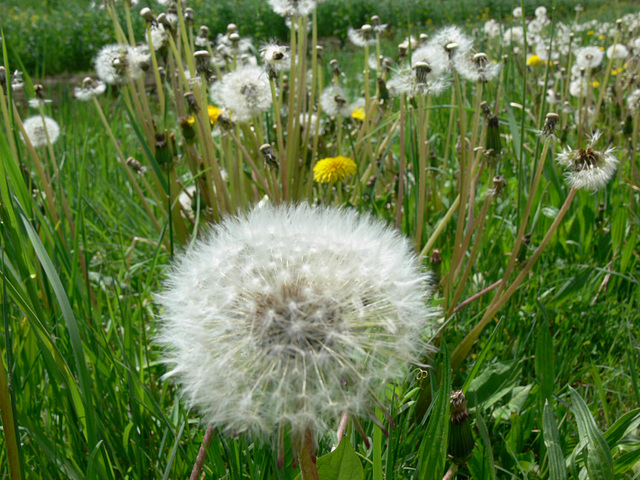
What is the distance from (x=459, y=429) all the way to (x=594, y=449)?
8.1 inches

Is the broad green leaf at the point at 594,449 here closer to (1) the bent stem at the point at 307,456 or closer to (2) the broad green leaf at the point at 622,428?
(2) the broad green leaf at the point at 622,428

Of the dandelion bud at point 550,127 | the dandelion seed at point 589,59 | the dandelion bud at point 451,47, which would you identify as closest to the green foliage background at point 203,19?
the dandelion seed at point 589,59

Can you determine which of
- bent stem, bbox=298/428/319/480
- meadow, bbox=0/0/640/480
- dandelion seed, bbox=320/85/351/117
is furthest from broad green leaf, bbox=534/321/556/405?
dandelion seed, bbox=320/85/351/117

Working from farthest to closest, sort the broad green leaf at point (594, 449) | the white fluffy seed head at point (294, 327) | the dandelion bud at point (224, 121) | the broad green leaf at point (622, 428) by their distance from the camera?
1. the dandelion bud at point (224, 121)
2. the broad green leaf at point (622, 428)
3. the broad green leaf at point (594, 449)
4. the white fluffy seed head at point (294, 327)

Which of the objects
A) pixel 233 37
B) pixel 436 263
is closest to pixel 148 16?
pixel 233 37

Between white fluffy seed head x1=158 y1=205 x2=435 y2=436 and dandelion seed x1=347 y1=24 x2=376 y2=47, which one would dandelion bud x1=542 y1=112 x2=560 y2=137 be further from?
dandelion seed x1=347 y1=24 x2=376 y2=47

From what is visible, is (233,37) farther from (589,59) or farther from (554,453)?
(589,59)

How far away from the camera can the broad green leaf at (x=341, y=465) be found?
Answer: 813 millimetres

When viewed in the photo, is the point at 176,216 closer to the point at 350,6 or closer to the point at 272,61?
the point at 272,61

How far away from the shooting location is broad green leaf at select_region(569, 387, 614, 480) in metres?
0.87

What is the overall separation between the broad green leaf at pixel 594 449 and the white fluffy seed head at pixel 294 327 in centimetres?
32

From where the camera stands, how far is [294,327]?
735 millimetres

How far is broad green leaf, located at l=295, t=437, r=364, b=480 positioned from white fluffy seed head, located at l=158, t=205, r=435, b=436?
0.06m

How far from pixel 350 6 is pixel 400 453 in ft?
43.2
